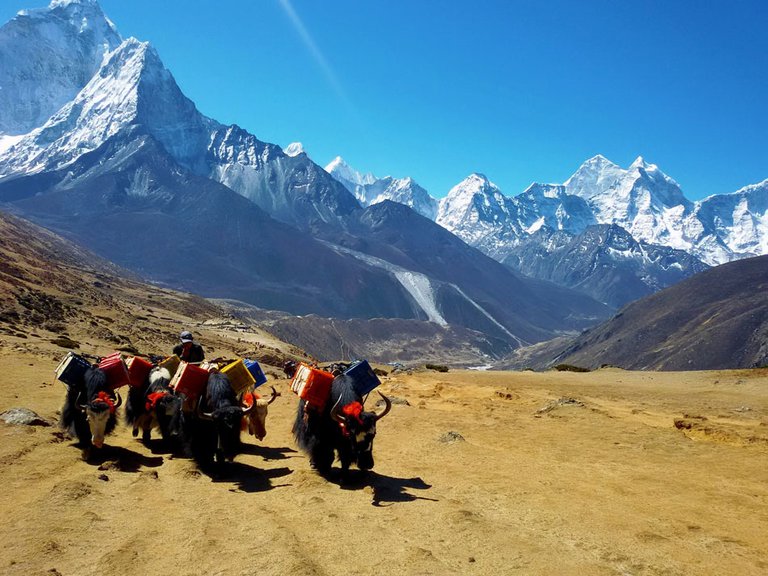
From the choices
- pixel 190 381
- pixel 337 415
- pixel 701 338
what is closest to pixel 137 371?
pixel 190 381

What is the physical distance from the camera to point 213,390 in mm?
10484

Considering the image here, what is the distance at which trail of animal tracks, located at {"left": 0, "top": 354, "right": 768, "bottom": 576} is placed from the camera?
20.4 ft

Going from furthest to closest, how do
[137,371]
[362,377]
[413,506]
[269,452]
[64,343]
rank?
1. [64,343]
2. [137,371]
3. [269,452]
4. [362,377]
5. [413,506]

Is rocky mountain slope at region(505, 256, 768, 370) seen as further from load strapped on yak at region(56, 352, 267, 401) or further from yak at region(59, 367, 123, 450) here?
yak at region(59, 367, 123, 450)

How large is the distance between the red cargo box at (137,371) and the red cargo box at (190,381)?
2769mm

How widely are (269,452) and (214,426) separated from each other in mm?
3135

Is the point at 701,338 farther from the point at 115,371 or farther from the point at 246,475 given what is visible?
the point at 115,371

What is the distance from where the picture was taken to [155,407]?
12109 millimetres

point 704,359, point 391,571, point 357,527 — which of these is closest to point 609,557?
point 391,571

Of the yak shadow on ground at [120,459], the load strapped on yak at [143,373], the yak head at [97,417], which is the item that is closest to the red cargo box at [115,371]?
the load strapped on yak at [143,373]

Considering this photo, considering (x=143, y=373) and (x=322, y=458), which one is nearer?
(x=322, y=458)

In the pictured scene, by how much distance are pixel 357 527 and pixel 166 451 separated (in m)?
6.66

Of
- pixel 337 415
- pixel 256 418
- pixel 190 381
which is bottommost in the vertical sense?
pixel 256 418

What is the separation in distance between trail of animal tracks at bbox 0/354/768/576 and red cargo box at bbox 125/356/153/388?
4.70 ft
